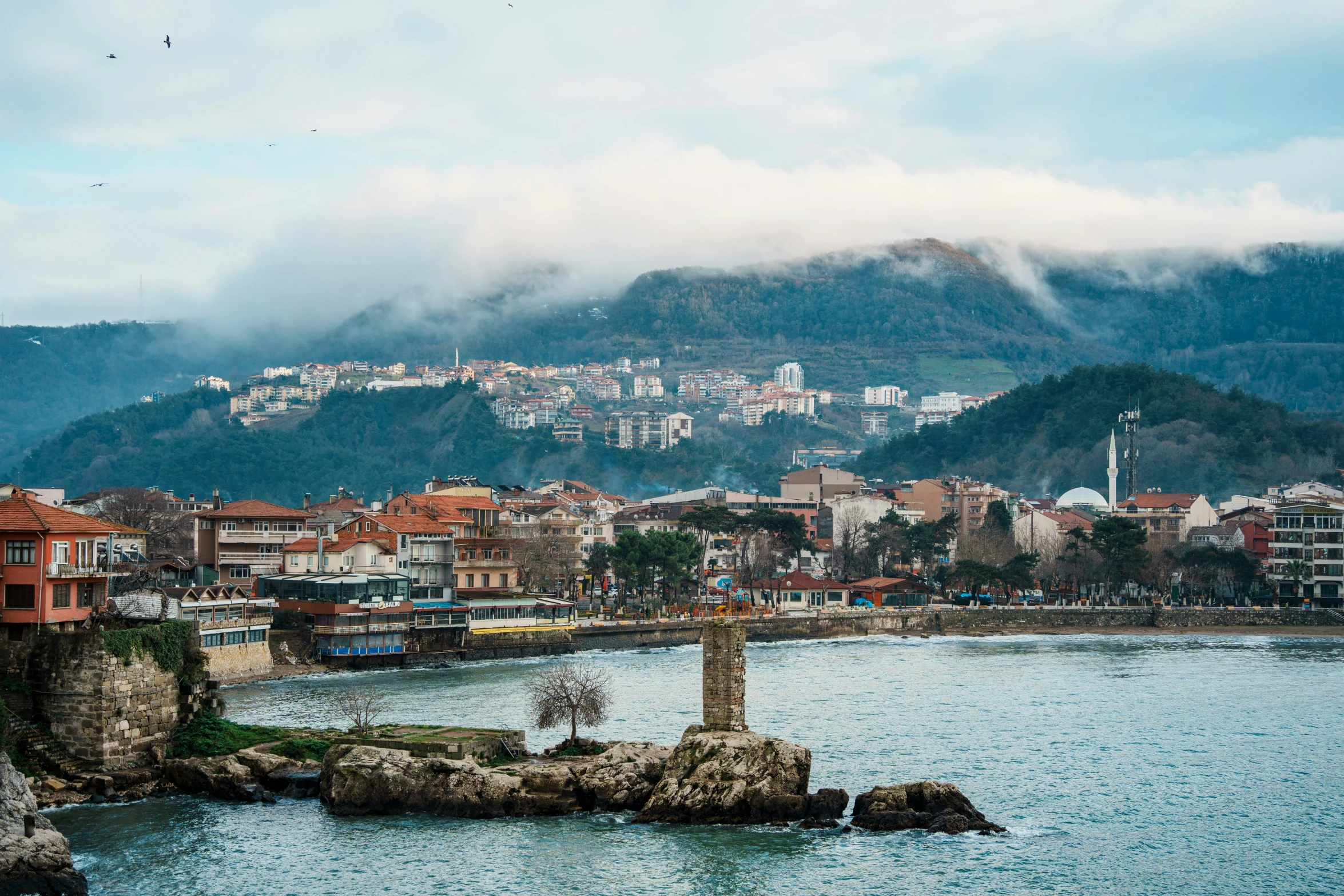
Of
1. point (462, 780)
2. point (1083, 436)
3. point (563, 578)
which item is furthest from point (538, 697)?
point (1083, 436)

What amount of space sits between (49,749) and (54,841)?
19.1 ft

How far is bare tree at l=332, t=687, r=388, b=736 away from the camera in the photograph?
Result: 1299 inches

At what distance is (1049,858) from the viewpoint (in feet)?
88.4

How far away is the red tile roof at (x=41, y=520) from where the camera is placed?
30.8 meters

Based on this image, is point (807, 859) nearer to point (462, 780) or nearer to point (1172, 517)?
point (462, 780)

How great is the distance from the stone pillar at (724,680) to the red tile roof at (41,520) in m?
13.3

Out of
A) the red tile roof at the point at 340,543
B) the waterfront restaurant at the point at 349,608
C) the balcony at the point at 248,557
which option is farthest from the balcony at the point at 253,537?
the waterfront restaurant at the point at 349,608

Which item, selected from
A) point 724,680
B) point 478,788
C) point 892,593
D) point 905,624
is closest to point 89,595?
point 478,788

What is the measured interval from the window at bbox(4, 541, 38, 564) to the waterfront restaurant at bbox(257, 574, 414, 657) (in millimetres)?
25260

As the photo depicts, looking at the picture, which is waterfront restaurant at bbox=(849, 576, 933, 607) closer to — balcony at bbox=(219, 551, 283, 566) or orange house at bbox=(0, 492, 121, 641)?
balcony at bbox=(219, 551, 283, 566)

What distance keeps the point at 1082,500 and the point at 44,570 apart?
384ft

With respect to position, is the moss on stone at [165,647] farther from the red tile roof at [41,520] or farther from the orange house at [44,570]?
the red tile roof at [41,520]

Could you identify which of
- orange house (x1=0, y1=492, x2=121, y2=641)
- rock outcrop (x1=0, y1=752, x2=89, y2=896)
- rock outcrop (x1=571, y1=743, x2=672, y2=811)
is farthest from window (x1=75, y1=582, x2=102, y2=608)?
rock outcrop (x1=571, y1=743, x2=672, y2=811)

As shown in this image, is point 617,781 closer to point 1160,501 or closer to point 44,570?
point 44,570
